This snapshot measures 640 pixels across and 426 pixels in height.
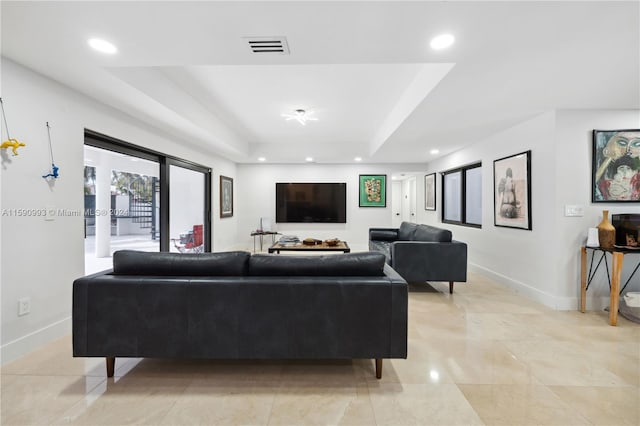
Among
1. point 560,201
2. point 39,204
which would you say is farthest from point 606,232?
point 39,204

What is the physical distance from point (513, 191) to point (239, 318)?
3.93m

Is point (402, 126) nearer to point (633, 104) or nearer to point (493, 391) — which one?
point (633, 104)

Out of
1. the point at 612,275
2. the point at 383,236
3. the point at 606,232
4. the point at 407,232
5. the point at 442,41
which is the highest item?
the point at 442,41

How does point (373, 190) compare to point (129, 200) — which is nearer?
point (129, 200)

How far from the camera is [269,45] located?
2.10 metres

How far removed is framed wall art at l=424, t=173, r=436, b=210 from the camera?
7.23 meters

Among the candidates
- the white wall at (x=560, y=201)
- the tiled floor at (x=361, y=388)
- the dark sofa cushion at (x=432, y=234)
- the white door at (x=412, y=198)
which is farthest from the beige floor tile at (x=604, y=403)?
the white door at (x=412, y=198)

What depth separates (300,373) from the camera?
2121mm

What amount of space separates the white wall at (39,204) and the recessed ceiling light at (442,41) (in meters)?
3.11

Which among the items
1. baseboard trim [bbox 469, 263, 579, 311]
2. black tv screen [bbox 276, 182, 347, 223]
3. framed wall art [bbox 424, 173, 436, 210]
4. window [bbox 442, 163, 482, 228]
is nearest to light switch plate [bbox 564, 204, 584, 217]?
baseboard trim [bbox 469, 263, 579, 311]

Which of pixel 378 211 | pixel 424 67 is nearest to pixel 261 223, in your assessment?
pixel 378 211

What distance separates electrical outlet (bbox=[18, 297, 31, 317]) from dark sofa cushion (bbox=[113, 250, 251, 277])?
1.05 metres

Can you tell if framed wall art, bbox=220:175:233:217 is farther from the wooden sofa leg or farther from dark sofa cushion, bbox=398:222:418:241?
the wooden sofa leg

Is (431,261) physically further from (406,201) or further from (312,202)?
(406,201)
